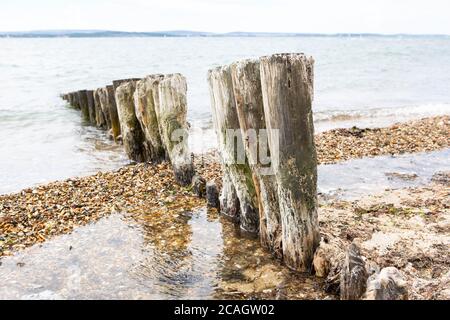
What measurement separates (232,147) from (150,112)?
3.93 meters

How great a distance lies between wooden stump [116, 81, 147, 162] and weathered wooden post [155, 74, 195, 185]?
7.05 feet

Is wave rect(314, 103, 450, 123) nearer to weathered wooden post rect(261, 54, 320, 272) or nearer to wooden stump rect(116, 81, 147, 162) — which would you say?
wooden stump rect(116, 81, 147, 162)

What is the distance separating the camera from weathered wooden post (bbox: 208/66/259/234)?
6.36 metres

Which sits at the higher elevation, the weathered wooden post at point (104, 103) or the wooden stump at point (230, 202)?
the weathered wooden post at point (104, 103)

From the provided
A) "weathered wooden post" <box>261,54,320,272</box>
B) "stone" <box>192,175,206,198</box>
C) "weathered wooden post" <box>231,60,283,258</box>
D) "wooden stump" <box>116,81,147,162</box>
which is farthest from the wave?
"weathered wooden post" <box>261,54,320,272</box>

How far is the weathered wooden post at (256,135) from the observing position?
5586 mm

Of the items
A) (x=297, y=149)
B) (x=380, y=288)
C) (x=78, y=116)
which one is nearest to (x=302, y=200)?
(x=297, y=149)

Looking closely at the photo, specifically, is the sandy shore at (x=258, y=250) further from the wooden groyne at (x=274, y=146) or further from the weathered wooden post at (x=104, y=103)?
the weathered wooden post at (x=104, y=103)

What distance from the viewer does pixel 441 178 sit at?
9.16 metres

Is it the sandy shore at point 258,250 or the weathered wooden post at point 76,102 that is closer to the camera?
the sandy shore at point 258,250

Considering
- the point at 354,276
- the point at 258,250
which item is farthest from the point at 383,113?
the point at 354,276

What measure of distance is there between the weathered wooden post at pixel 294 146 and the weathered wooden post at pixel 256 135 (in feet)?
1.06

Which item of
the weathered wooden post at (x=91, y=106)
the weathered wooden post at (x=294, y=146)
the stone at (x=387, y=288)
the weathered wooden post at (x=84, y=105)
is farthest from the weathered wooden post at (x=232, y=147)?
the weathered wooden post at (x=84, y=105)

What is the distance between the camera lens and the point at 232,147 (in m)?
6.54
